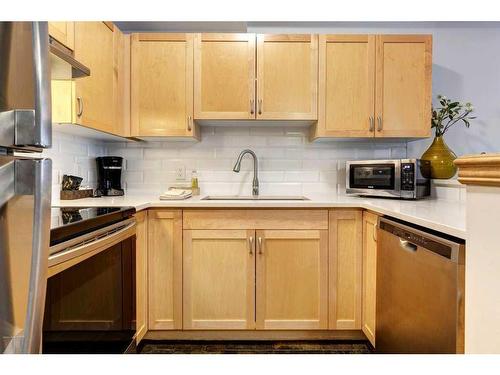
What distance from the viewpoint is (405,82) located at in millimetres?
2164

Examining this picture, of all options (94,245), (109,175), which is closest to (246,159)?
(109,175)

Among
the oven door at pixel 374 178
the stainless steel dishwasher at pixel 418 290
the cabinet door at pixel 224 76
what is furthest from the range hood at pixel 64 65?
the oven door at pixel 374 178

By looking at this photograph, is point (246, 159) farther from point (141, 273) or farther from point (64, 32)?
point (64, 32)

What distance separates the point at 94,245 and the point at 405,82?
212 cm

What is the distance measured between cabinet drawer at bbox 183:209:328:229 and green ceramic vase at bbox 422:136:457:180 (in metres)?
0.81

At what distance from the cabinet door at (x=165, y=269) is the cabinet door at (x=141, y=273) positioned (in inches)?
1.4

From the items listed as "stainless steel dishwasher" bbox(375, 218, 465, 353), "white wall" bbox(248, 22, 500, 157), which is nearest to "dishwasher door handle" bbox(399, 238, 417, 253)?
"stainless steel dishwasher" bbox(375, 218, 465, 353)

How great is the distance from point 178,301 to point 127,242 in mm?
610

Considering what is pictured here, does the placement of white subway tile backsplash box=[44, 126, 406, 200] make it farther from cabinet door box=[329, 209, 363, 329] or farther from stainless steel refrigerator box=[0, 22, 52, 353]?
stainless steel refrigerator box=[0, 22, 52, 353]

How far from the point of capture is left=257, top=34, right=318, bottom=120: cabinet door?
2166 mm

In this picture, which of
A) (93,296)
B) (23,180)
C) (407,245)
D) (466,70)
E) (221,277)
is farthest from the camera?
(466,70)

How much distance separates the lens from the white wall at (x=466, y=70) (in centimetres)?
247

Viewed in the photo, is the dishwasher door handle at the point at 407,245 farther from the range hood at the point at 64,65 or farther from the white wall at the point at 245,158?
the range hood at the point at 64,65
